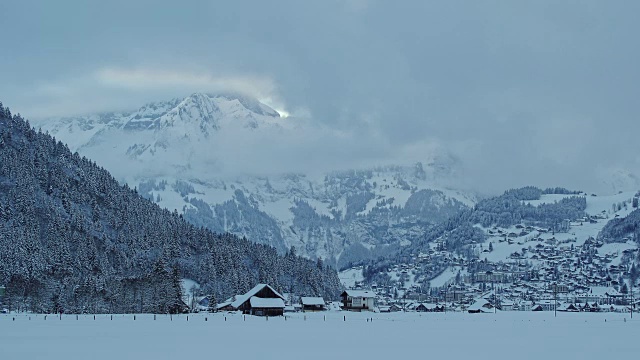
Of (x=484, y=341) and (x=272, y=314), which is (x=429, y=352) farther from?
(x=272, y=314)

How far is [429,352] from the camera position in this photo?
61.3 metres

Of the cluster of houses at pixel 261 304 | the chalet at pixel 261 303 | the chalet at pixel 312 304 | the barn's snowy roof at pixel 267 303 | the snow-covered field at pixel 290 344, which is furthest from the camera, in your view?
the chalet at pixel 312 304

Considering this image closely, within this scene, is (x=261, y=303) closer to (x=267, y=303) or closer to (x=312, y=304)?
(x=267, y=303)

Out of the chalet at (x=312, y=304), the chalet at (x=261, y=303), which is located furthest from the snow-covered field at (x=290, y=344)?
the chalet at (x=312, y=304)

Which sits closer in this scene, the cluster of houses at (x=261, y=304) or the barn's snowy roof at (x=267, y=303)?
the barn's snowy roof at (x=267, y=303)

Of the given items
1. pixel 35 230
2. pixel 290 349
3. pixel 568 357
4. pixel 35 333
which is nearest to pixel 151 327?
pixel 35 333

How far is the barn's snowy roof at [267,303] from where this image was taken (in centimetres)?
15388

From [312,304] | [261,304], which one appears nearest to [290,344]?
[261,304]

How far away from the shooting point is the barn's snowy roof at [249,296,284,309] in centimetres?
15388

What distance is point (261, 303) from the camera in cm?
15525

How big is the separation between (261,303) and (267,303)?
48.5 inches

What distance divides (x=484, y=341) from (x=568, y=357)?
15.1 meters

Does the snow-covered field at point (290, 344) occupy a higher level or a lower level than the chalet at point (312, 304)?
lower

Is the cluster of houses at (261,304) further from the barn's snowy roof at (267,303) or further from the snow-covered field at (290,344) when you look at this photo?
the snow-covered field at (290,344)
